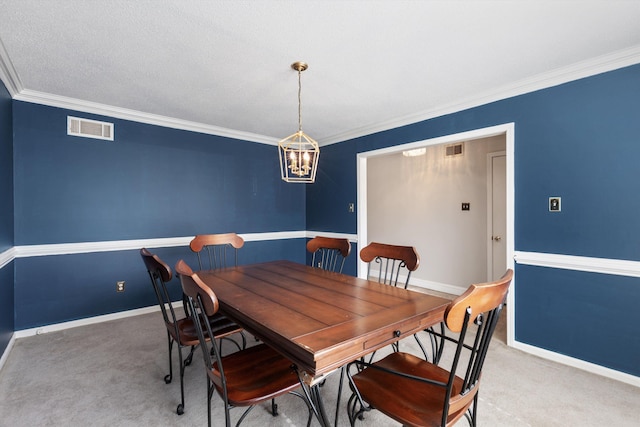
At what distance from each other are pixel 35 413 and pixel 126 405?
1.69 feet

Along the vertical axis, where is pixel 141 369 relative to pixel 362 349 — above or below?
below

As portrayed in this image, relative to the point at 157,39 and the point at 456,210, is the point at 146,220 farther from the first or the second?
the point at 456,210

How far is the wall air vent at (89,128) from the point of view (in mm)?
3186

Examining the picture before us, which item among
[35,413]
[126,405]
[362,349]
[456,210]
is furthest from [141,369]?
[456,210]

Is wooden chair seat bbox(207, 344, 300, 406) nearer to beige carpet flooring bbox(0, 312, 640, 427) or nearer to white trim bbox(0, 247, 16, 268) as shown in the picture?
beige carpet flooring bbox(0, 312, 640, 427)

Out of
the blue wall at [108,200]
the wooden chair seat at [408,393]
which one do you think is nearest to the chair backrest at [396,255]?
the wooden chair seat at [408,393]

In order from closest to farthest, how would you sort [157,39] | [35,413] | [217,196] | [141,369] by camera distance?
1. [35,413]
2. [157,39]
3. [141,369]
4. [217,196]

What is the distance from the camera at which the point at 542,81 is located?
2557mm

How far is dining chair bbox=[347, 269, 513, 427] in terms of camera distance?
1015mm

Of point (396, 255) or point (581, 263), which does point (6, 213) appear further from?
point (581, 263)

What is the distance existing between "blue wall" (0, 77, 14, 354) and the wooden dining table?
76.8 inches

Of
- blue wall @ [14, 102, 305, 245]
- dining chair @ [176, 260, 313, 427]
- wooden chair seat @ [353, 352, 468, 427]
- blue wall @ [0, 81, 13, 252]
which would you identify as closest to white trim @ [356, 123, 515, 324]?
wooden chair seat @ [353, 352, 468, 427]

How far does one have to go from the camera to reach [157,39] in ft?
6.63

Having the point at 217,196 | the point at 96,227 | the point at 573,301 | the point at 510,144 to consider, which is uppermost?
the point at 510,144
